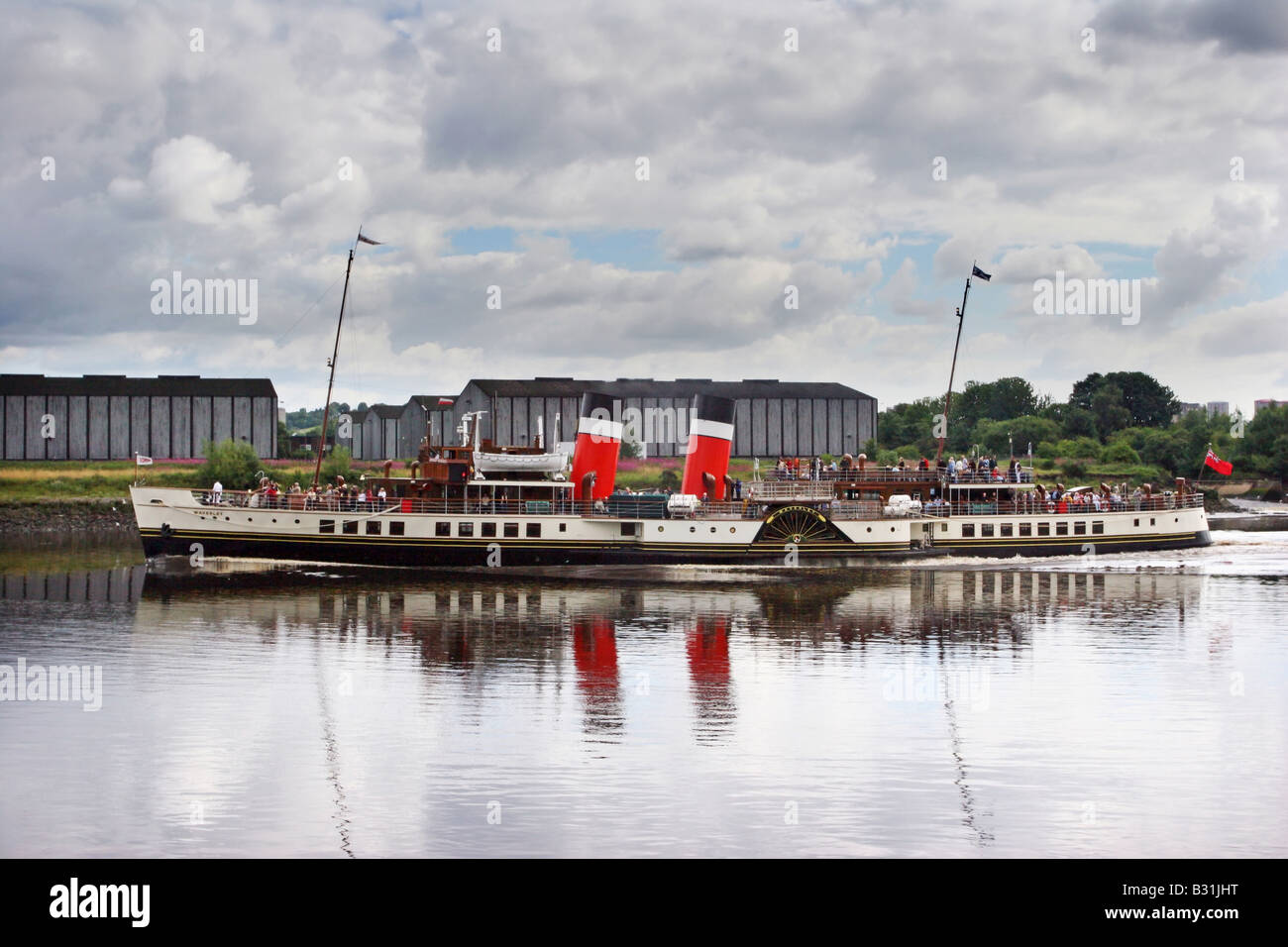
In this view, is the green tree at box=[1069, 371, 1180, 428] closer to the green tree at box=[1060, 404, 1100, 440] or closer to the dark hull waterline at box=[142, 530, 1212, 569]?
the green tree at box=[1060, 404, 1100, 440]

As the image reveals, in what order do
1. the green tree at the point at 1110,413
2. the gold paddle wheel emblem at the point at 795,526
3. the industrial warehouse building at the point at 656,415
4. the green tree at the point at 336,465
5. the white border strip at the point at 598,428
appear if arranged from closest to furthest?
the gold paddle wheel emblem at the point at 795,526
the white border strip at the point at 598,428
the green tree at the point at 336,465
the industrial warehouse building at the point at 656,415
the green tree at the point at 1110,413

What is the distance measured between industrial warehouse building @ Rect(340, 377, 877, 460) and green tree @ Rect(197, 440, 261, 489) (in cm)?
2452

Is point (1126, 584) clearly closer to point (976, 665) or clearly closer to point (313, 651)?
point (976, 665)

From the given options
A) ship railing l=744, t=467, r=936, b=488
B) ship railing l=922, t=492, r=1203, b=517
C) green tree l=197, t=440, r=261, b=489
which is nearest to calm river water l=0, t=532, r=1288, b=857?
ship railing l=744, t=467, r=936, b=488

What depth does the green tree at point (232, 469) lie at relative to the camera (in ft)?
334

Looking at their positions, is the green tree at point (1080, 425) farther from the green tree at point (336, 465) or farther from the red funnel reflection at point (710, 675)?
the red funnel reflection at point (710, 675)

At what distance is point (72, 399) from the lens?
121938 mm

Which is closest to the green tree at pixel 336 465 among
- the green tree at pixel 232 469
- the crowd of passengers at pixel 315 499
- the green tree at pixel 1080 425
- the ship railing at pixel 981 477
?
the green tree at pixel 232 469

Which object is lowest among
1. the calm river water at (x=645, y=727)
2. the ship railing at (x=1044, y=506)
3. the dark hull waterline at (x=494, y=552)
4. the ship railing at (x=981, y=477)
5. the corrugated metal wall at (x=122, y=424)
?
the calm river water at (x=645, y=727)

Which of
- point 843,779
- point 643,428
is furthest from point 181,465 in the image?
point 843,779

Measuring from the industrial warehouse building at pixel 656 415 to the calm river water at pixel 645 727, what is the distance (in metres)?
83.6

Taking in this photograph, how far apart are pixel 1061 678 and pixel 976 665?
253 centimetres

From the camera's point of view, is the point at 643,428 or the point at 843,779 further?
the point at 643,428

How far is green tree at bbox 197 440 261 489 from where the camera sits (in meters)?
102
